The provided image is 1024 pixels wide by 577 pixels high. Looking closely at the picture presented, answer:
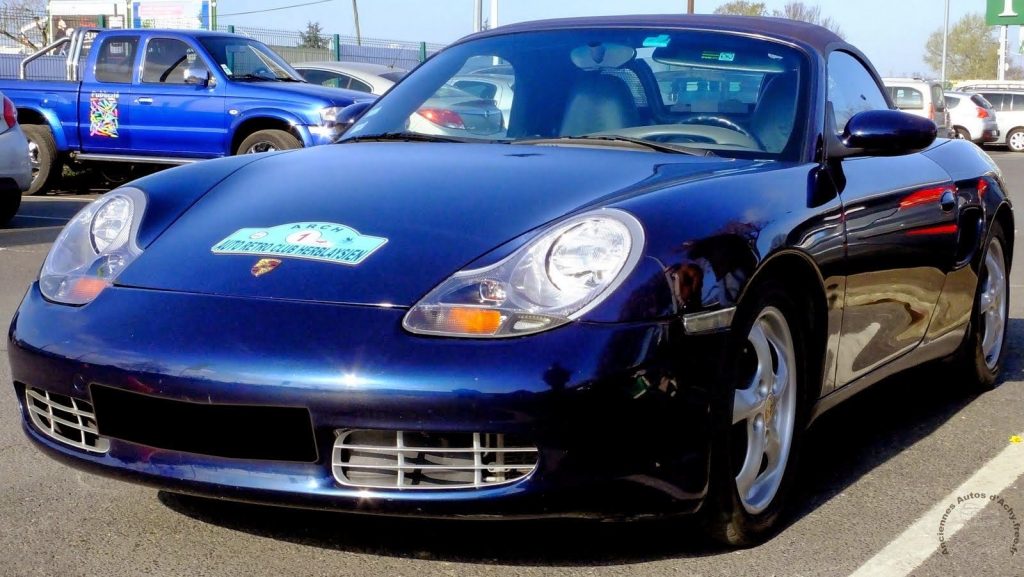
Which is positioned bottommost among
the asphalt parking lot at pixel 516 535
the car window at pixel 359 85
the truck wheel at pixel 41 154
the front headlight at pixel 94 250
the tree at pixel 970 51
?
the tree at pixel 970 51

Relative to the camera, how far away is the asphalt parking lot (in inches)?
123

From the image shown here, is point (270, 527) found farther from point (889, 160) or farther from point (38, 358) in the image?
point (889, 160)

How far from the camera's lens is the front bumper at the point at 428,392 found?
2746mm

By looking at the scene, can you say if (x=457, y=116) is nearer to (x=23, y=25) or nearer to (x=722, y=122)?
(x=722, y=122)

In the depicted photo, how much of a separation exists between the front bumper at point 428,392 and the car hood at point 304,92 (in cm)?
999

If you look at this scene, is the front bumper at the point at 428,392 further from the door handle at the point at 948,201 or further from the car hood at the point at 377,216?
the door handle at the point at 948,201

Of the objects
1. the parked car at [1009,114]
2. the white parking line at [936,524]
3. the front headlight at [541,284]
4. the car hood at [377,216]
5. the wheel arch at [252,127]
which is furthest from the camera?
the parked car at [1009,114]

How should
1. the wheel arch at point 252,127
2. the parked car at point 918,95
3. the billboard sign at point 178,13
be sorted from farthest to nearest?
the billboard sign at point 178,13 → the parked car at point 918,95 → the wheel arch at point 252,127

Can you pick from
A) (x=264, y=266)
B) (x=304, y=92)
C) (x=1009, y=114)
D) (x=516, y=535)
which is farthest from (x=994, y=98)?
(x=264, y=266)

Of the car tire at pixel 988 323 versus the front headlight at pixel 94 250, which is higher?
the front headlight at pixel 94 250

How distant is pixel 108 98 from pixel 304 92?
2267mm

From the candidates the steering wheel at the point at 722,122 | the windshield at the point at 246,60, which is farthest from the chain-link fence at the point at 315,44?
the steering wheel at the point at 722,122

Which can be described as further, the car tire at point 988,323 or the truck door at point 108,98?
the truck door at point 108,98

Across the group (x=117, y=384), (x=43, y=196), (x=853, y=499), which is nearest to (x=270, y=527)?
(x=117, y=384)
